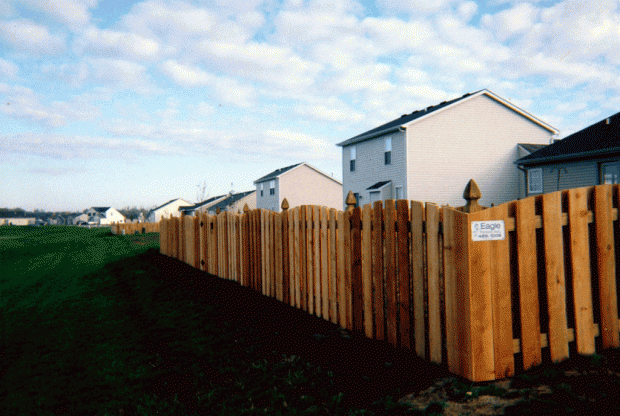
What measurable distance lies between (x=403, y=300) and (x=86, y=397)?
3.25 metres

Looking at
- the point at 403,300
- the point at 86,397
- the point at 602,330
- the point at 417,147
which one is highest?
the point at 417,147

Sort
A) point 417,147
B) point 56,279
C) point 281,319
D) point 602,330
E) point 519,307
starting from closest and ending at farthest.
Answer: point 519,307, point 602,330, point 281,319, point 56,279, point 417,147

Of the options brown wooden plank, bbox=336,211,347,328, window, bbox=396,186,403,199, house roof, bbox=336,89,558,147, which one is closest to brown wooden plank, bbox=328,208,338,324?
brown wooden plank, bbox=336,211,347,328

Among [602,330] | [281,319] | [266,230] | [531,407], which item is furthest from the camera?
[266,230]

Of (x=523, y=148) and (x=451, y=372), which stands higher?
(x=523, y=148)

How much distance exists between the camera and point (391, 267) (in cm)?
429

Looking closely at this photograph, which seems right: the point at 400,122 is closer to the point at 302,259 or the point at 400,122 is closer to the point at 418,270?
the point at 302,259

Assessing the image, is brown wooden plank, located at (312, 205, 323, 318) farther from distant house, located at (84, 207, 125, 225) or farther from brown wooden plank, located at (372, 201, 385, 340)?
distant house, located at (84, 207, 125, 225)

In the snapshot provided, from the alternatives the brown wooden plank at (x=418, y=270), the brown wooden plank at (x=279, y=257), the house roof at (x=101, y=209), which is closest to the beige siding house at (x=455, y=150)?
the brown wooden plank at (x=279, y=257)

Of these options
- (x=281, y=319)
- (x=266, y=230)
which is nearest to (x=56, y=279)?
(x=266, y=230)

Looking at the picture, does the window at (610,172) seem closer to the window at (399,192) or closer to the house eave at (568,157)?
the house eave at (568,157)

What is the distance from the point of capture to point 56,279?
1200cm

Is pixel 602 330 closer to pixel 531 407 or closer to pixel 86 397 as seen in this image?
pixel 531 407

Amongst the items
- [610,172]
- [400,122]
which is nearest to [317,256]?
[610,172]
